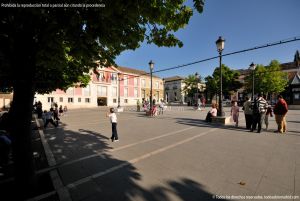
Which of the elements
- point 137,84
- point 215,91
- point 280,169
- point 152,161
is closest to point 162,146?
point 152,161

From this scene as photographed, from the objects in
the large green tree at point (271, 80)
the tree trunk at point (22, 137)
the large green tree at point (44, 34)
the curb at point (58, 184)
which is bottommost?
the curb at point (58, 184)

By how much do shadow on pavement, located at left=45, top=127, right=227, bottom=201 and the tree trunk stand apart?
2.31 ft

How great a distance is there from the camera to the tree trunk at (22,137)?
3.36m

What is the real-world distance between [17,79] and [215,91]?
148 ft

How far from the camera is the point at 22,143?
11.3 ft

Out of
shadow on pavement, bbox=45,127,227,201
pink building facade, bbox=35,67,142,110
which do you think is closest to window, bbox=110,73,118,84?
pink building facade, bbox=35,67,142,110

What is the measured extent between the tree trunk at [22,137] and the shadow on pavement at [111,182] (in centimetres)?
70

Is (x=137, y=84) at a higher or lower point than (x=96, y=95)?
higher

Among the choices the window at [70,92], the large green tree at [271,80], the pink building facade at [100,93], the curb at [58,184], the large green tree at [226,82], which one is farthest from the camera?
the large green tree at [226,82]

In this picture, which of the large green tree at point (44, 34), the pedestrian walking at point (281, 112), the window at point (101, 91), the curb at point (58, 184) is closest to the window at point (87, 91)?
the window at point (101, 91)

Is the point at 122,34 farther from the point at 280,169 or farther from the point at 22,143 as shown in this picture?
the point at 280,169

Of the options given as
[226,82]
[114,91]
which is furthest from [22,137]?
[114,91]

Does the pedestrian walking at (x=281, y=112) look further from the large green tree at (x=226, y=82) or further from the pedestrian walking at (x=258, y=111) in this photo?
the large green tree at (x=226, y=82)

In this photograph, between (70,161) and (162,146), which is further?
(162,146)
